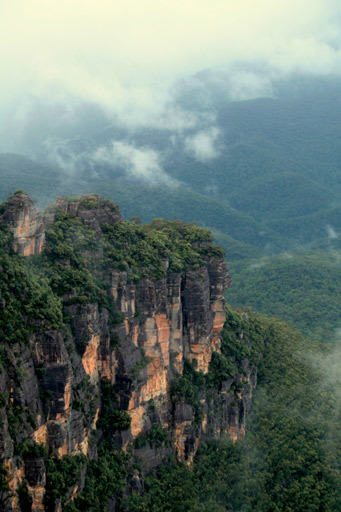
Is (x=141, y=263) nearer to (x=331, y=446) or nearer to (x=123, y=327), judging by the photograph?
(x=123, y=327)

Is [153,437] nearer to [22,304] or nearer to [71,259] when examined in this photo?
[71,259]

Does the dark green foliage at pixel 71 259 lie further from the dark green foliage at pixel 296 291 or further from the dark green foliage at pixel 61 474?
the dark green foliage at pixel 296 291

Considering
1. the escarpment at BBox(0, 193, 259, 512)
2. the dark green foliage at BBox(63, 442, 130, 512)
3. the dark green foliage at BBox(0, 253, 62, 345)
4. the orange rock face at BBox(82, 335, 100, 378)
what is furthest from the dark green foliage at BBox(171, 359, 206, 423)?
the dark green foliage at BBox(0, 253, 62, 345)

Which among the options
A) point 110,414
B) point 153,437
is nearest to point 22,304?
point 110,414

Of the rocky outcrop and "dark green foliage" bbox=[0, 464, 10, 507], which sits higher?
the rocky outcrop

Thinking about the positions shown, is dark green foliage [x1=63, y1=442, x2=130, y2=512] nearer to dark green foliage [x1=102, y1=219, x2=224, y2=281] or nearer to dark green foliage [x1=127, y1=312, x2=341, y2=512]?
dark green foliage [x1=127, y1=312, x2=341, y2=512]

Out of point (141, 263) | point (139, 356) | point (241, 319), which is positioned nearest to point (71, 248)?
point (141, 263)

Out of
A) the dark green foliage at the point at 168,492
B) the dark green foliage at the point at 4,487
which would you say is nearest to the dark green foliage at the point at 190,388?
the dark green foliage at the point at 168,492
